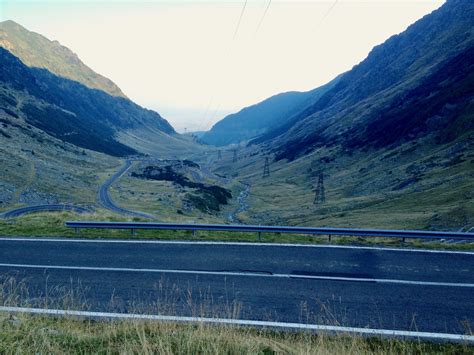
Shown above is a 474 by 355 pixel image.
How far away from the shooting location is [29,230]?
1666 centimetres

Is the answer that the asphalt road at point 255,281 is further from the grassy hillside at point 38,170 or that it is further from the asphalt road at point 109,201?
the grassy hillside at point 38,170

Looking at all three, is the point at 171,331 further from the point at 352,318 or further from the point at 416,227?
the point at 416,227

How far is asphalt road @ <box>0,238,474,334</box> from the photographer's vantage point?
350 inches

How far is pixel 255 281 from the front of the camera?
35.7 feet

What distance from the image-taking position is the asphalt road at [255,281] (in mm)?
8883

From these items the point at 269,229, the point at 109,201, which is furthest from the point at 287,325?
the point at 109,201

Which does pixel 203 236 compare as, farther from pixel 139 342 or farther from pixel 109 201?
pixel 109 201

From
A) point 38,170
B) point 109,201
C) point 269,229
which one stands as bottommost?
point 269,229

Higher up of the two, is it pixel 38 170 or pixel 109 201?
pixel 38 170

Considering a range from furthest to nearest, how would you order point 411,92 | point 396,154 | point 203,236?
point 411,92, point 396,154, point 203,236

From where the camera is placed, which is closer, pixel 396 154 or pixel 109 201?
pixel 109 201

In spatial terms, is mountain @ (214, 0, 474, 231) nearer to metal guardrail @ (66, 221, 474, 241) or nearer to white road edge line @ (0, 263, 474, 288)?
metal guardrail @ (66, 221, 474, 241)

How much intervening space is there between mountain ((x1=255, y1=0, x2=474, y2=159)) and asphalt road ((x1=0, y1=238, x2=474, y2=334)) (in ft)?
196

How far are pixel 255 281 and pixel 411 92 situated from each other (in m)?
106
